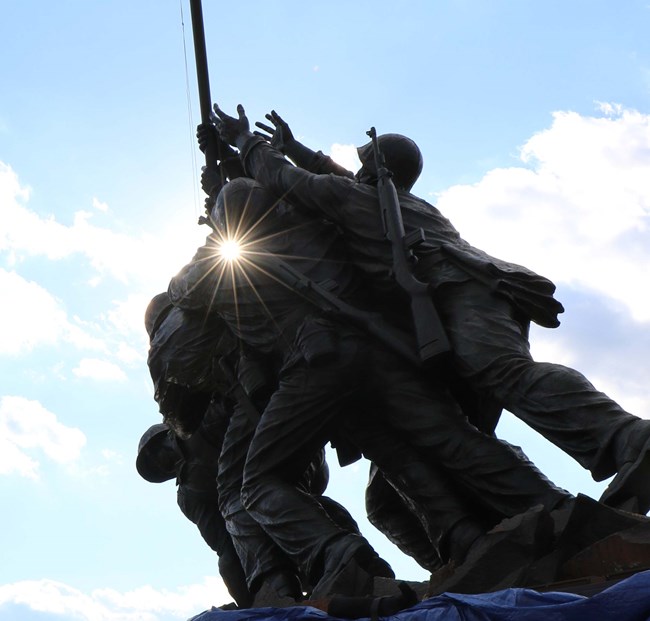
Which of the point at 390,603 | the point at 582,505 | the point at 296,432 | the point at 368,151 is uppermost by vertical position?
the point at 368,151

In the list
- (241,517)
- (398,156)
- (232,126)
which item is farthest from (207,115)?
(241,517)

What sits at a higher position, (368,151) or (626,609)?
(368,151)

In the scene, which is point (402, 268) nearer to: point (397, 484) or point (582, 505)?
point (397, 484)

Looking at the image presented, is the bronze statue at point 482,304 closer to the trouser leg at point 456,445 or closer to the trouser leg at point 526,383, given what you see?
the trouser leg at point 526,383

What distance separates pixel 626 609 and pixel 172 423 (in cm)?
484

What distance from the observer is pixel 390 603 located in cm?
527

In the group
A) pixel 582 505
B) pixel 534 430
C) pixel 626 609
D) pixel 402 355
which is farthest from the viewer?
pixel 402 355

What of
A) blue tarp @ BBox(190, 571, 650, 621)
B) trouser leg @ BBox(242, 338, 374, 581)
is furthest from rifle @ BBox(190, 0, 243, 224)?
blue tarp @ BBox(190, 571, 650, 621)

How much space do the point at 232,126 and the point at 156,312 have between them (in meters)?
1.65

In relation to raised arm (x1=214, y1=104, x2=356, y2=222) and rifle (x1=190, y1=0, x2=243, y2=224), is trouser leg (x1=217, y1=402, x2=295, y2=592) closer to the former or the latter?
raised arm (x1=214, y1=104, x2=356, y2=222)

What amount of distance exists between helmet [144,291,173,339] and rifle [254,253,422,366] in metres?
1.46

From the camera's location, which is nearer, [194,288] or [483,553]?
[483,553]

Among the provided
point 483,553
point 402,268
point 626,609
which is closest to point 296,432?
point 402,268

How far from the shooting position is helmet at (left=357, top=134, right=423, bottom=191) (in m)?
8.14
